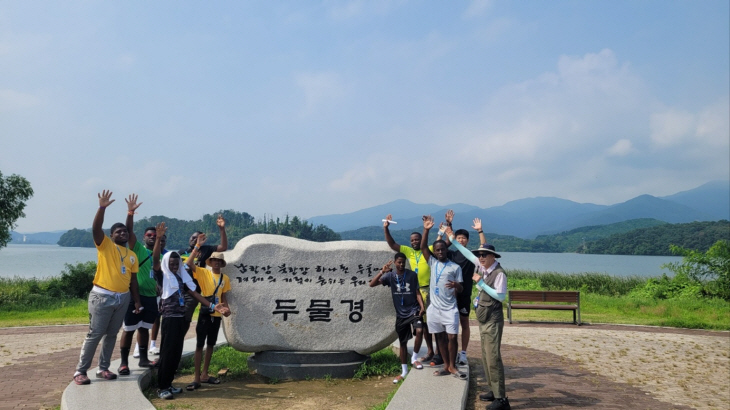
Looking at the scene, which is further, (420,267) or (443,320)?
(420,267)

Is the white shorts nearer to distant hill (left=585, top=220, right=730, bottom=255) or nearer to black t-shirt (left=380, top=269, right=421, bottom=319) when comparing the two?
black t-shirt (left=380, top=269, right=421, bottom=319)

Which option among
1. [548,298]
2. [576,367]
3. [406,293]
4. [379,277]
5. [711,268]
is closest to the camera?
[406,293]

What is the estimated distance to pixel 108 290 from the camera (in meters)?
5.41

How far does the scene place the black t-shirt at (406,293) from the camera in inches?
251

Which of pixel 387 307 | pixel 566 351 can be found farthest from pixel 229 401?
pixel 566 351

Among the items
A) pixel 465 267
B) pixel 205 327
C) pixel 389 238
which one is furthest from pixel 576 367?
pixel 205 327

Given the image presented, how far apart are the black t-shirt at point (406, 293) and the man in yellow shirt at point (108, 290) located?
113 inches

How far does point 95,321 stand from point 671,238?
7051 centimetres

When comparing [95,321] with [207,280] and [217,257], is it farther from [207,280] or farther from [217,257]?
[217,257]

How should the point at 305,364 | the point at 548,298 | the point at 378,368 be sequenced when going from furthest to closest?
the point at 548,298 < the point at 378,368 < the point at 305,364

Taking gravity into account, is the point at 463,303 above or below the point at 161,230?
below

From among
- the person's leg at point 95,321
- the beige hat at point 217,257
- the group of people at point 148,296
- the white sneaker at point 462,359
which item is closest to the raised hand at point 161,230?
the group of people at point 148,296

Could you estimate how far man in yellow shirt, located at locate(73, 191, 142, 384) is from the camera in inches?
211

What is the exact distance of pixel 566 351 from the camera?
8.63m
